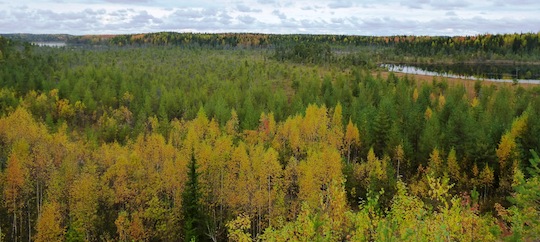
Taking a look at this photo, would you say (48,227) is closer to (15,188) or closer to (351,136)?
(15,188)

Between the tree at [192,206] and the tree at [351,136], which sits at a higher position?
the tree at [351,136]

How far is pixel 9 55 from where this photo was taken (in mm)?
139750

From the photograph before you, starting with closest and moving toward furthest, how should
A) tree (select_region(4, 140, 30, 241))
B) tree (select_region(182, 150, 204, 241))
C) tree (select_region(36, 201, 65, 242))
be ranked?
tree (select_region(36, 201, 65, 242))
tree (select_region(182, 150, 204, 241))
tree (select_region(4, 140, 30, 241))

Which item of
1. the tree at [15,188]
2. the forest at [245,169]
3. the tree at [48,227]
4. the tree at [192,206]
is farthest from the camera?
the tree at [15,188]

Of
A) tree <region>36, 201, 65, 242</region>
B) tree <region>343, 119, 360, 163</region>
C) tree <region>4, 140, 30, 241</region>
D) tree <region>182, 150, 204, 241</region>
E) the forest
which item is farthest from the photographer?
tree <region>343, 119, 360, 163</region>

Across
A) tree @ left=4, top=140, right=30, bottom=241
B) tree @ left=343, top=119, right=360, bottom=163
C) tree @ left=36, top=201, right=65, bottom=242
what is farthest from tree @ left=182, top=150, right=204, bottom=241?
tree @ left=343, top=119, right=360, bottom=163

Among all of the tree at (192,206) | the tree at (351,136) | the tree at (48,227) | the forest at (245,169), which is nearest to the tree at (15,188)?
the forest at (245,169)

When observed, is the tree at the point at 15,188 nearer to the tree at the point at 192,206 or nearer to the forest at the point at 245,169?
the forest at the point at 245,169

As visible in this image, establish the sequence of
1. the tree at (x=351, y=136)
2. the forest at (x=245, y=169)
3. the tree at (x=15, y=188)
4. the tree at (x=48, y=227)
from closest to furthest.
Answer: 1. the tree at (x=48, y=227)
2. the forest at (x=245, y=169)
3. the tree at (x=15, y=188)
4. the tree at (x=351, y=136)

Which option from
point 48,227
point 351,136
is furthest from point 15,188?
point 351,136

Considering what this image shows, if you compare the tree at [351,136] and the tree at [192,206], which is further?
the tree at [351,136]

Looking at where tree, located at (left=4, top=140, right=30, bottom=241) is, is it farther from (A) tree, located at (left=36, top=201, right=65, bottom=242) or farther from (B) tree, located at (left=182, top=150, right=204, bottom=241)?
(B) tree, located at (left=182, top=150, right=204, bottom=241)

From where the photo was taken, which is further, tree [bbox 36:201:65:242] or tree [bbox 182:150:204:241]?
tree [bbox 182:150:204:241]

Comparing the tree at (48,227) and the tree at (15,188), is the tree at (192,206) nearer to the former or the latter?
the tree at (48,227)
